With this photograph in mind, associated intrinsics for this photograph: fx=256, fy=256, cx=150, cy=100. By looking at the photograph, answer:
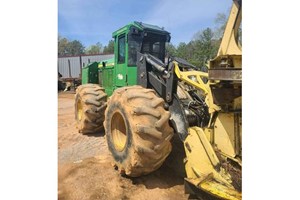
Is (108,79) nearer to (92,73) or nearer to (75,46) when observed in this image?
(92,73)

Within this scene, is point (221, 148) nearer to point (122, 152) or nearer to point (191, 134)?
point (191, 134)

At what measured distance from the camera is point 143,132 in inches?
90.4

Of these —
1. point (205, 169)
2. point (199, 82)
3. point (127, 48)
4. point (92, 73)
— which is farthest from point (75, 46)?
point (205, 169)

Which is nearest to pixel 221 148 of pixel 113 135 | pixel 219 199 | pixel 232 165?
pixel 232 165

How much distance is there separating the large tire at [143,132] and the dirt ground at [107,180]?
A: 0.16 meters

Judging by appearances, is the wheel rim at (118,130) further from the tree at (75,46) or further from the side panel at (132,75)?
the tree at (75,46)

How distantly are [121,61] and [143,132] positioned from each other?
1952 mm

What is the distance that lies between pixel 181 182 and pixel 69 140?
7.84 ft

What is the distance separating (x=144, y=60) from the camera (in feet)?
10.6

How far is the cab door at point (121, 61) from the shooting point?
3.82m

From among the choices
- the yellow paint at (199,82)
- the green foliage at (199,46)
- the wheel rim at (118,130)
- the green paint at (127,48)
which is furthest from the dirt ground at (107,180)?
the green foliage at (199,46)

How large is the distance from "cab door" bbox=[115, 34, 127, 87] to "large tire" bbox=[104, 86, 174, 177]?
1213mm

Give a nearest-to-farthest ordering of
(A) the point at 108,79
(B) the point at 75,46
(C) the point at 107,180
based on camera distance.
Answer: (C) the point at 107,180 → (A) the point at 108,79 → (B) the point at 75,46

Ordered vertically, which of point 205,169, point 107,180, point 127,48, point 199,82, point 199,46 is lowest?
point 107,180
